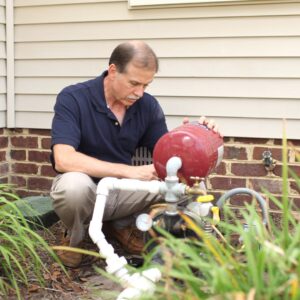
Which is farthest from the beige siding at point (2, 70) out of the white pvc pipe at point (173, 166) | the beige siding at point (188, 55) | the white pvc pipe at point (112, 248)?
the white pvc pipe at point (173, 166)

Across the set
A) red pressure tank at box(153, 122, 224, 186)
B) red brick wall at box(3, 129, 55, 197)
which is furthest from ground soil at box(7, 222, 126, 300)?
red brick wall at box(3, 129, 55, 197)

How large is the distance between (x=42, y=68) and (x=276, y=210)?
6.12 feet

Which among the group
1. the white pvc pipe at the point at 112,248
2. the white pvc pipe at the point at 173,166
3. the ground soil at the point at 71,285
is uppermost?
the white pvc pipe at the point at 173,166

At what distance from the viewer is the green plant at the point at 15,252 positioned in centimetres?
265

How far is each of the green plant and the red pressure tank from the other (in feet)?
2.04

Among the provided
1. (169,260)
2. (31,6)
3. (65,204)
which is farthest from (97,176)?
(31,6)

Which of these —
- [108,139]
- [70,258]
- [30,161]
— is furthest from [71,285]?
[30,161]

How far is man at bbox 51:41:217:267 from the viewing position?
296 centimetres

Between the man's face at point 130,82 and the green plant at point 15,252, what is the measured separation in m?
0.75

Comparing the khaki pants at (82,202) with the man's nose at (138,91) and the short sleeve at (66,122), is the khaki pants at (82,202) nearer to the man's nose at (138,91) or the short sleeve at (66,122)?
the short sleeve at (66,122)

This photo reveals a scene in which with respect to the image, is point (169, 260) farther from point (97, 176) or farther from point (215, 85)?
point (215, 85)

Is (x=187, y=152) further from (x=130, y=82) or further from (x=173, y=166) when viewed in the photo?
(x=130, y=82)

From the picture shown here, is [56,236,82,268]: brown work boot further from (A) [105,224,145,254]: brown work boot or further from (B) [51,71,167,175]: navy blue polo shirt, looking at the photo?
(B) [51,71,167,175]: navy blue polo shirt

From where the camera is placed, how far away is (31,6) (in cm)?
418
